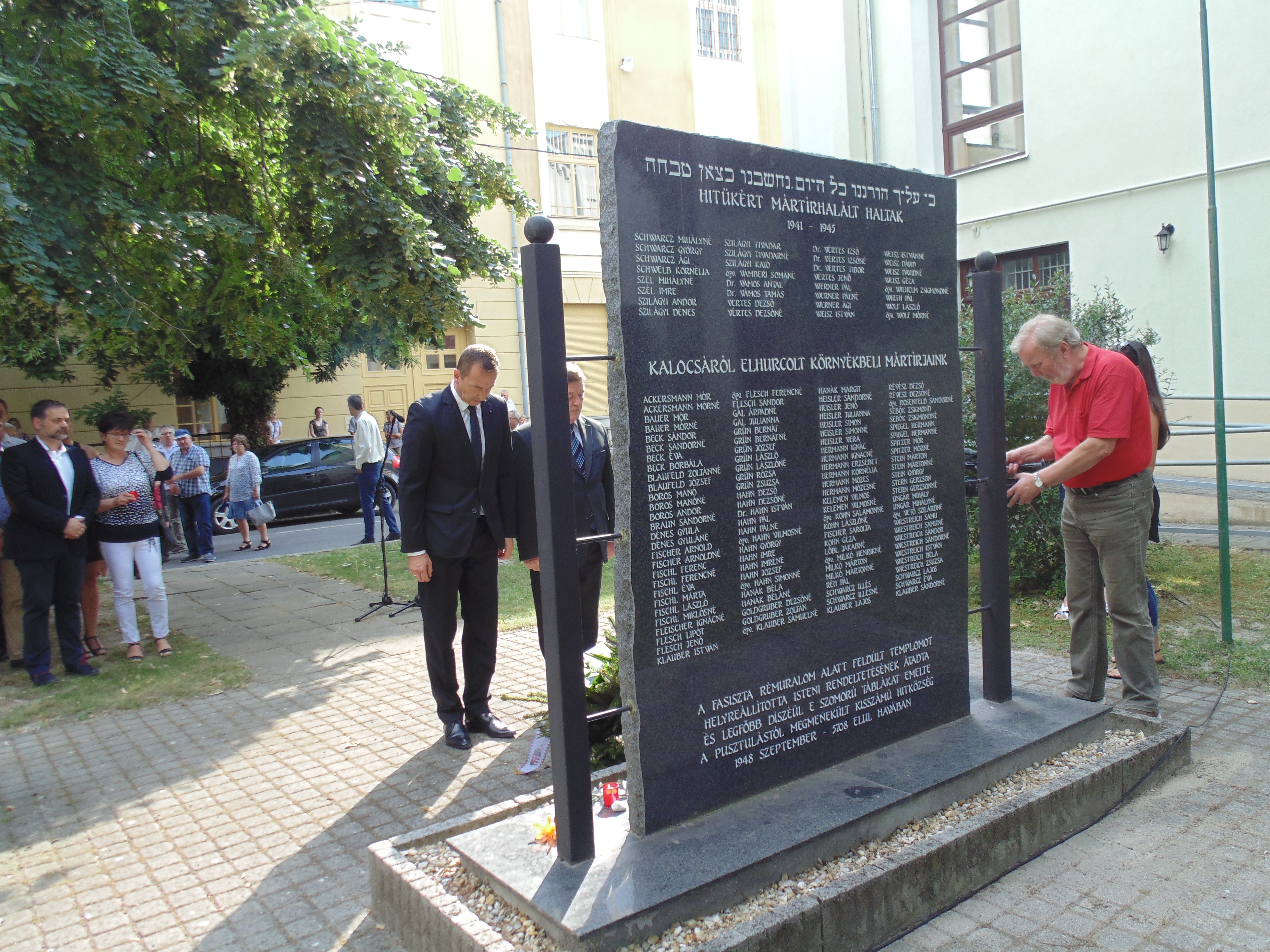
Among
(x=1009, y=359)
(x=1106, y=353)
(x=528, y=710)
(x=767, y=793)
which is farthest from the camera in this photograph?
(x=1009, y=359)

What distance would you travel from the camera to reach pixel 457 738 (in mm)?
5320

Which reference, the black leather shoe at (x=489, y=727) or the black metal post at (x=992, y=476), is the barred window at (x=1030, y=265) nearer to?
the black metal post at (x=992, y=476)

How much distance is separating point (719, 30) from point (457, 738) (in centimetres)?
2617

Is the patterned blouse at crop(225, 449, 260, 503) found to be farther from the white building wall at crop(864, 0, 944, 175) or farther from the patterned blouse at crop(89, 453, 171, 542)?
the white building wall at crop(864, 0, 944, 175)

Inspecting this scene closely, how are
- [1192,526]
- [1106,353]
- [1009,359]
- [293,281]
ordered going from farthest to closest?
[1192,526] → [293,281] → [1009,359] → [1106,353]

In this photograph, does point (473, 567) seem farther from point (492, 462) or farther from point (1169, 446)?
point (1169, 446)

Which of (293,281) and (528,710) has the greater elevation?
(293,281)

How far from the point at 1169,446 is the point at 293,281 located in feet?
37.6

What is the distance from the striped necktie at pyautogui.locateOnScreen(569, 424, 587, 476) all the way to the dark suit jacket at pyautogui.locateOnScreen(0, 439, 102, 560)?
4.11 meters

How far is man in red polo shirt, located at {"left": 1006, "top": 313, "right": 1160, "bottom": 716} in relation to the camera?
4.59 meters

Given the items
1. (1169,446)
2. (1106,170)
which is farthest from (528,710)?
(1106,170)

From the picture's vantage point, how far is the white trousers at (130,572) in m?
7.28

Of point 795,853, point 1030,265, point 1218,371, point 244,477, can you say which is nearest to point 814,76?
point 1030,265

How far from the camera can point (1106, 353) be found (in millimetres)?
4668
